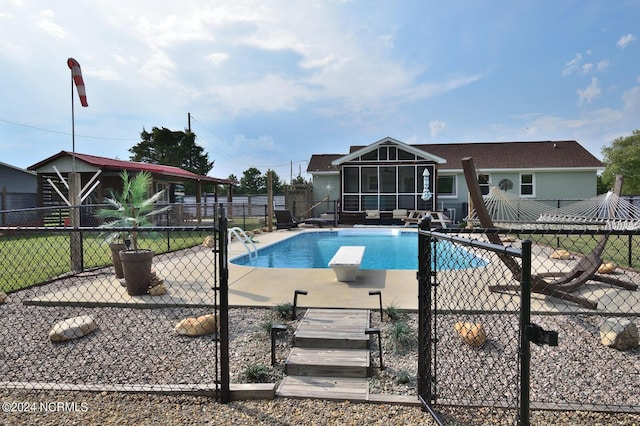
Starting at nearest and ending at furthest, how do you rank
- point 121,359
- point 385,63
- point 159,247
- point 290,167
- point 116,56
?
1. point 121,359
2. point 159,247
3. point 116,56
4. point 385,63
5. point 290,167

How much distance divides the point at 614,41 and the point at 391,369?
1621 centimetres

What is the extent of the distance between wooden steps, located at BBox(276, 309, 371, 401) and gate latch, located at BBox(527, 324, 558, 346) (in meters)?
1.46

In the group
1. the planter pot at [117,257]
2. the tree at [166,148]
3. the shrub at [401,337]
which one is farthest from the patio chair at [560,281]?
the tree at [166,148]

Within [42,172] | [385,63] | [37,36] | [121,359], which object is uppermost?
[385,63]

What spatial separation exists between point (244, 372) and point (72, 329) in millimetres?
2093

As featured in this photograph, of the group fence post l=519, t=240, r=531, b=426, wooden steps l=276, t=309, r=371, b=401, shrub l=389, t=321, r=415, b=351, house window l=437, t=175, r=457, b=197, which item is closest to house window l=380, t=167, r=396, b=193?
house window l=437, t=175, r=457, b=197

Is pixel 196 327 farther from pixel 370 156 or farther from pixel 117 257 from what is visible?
pixel 370 156

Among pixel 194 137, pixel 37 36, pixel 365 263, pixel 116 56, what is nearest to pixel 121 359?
pixel 365 263

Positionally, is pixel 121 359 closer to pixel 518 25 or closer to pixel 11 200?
pixel 518 25

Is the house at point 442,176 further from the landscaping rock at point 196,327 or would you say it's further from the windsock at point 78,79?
the landscaping rock at point 196,327

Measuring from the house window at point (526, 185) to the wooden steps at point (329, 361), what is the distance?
67.1 ft

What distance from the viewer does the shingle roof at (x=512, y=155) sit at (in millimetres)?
21188

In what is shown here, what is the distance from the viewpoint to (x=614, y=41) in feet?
45.0

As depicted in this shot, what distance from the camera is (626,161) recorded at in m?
35.1
